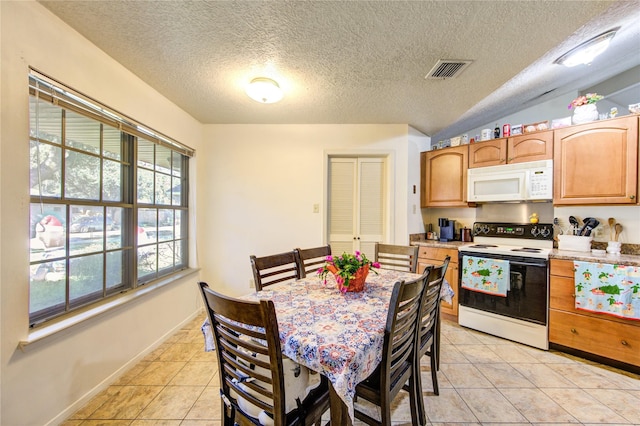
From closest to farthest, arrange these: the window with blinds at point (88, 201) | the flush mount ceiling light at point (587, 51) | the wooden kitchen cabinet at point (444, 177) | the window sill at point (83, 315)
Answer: the window sill at point (83, 315) < the window with blinds at point (88, 201) < the flush mount ceiling light at point (587, 51) < the wooden kitchen cabinet at point (444, 177)

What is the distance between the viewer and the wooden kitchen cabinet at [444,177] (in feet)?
9.95

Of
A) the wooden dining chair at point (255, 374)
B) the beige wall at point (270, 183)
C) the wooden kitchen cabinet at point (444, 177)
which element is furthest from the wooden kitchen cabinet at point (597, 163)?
the wooden dining chair at point (255, 374)

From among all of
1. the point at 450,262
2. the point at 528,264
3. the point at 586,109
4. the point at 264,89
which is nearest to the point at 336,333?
the point at 264,89

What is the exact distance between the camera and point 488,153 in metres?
2.82

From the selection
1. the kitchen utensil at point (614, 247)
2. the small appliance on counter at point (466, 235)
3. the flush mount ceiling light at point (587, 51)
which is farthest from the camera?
the small appliance on counter at point (466, 235)

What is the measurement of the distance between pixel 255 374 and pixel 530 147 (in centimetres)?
317

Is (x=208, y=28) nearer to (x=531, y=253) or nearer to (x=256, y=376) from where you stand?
(x=256, y=376)

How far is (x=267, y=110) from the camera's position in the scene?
2.73 metres

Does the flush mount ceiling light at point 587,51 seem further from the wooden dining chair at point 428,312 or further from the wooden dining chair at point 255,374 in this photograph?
the wooden dining chair at point 255,374

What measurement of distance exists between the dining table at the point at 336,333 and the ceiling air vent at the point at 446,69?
5.55 ft

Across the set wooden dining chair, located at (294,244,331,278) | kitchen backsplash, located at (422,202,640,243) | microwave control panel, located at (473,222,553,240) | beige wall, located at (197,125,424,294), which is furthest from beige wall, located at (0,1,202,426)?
microwave control panel, located at (473,222,553,240)

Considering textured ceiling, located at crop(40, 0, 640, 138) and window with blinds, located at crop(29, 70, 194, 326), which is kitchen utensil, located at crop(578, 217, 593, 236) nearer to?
textured ceiling, located at crop(40, 0, 640, 138)

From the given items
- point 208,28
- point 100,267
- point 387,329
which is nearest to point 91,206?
point 100,267

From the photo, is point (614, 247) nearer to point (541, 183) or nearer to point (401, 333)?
point (541, 183)
